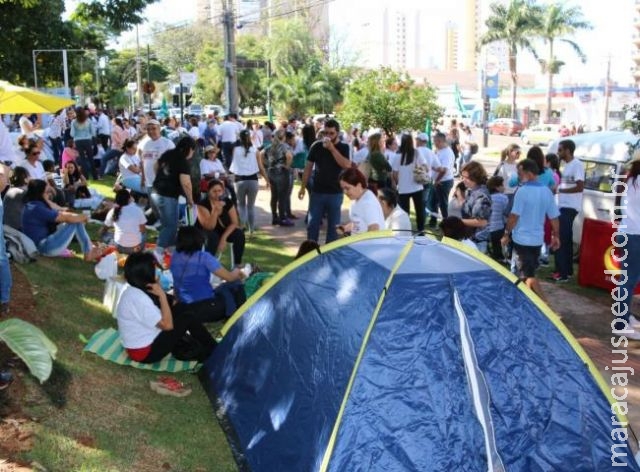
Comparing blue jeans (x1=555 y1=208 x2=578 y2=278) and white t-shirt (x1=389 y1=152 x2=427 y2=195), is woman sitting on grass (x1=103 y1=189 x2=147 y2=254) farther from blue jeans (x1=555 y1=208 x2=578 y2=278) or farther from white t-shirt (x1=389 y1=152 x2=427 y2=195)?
blue jeans (x1=555 y1=208 x2=578 y2=278)

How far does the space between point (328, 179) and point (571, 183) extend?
3191 millimetres

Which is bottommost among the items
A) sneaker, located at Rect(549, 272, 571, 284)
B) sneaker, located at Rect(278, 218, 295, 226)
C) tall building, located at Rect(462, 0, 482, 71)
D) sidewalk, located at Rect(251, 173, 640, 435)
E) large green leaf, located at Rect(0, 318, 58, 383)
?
sidewalk, located at Rect(251, 173, 640, 435)

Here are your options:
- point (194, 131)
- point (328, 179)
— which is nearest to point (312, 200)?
point (328, 179)

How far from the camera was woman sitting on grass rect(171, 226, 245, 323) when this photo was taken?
6.51m

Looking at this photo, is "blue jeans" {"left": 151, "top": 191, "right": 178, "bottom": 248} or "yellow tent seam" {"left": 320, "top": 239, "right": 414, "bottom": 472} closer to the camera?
"yellow tent seam" {"left": 320, "top": 239, "right": 414, "bottom": 472}

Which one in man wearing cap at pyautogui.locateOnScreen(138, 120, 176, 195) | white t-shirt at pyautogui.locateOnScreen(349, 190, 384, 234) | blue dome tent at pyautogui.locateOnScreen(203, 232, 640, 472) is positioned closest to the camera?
blue dome tent at pyautogui.locateOnScreen(203, 232, 640, 472)

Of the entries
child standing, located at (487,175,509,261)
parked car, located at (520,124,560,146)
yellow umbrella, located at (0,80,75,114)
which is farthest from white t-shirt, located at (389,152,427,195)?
parked car, located at (520,124,560,146)

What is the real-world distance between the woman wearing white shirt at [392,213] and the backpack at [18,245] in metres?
4.12

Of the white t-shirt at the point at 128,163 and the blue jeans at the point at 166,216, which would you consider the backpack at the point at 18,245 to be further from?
the white t-shirt at the point at 128,163

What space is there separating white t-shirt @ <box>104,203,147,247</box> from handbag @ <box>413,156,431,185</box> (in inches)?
175

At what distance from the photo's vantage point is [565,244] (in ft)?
30.1

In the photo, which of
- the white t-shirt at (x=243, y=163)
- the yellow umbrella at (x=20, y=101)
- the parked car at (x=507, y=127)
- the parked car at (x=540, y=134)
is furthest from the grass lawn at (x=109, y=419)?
the parked car at (x=507, y=127)

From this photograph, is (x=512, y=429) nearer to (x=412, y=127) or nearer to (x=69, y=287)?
(x=69, y=287)

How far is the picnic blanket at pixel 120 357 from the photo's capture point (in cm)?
594
